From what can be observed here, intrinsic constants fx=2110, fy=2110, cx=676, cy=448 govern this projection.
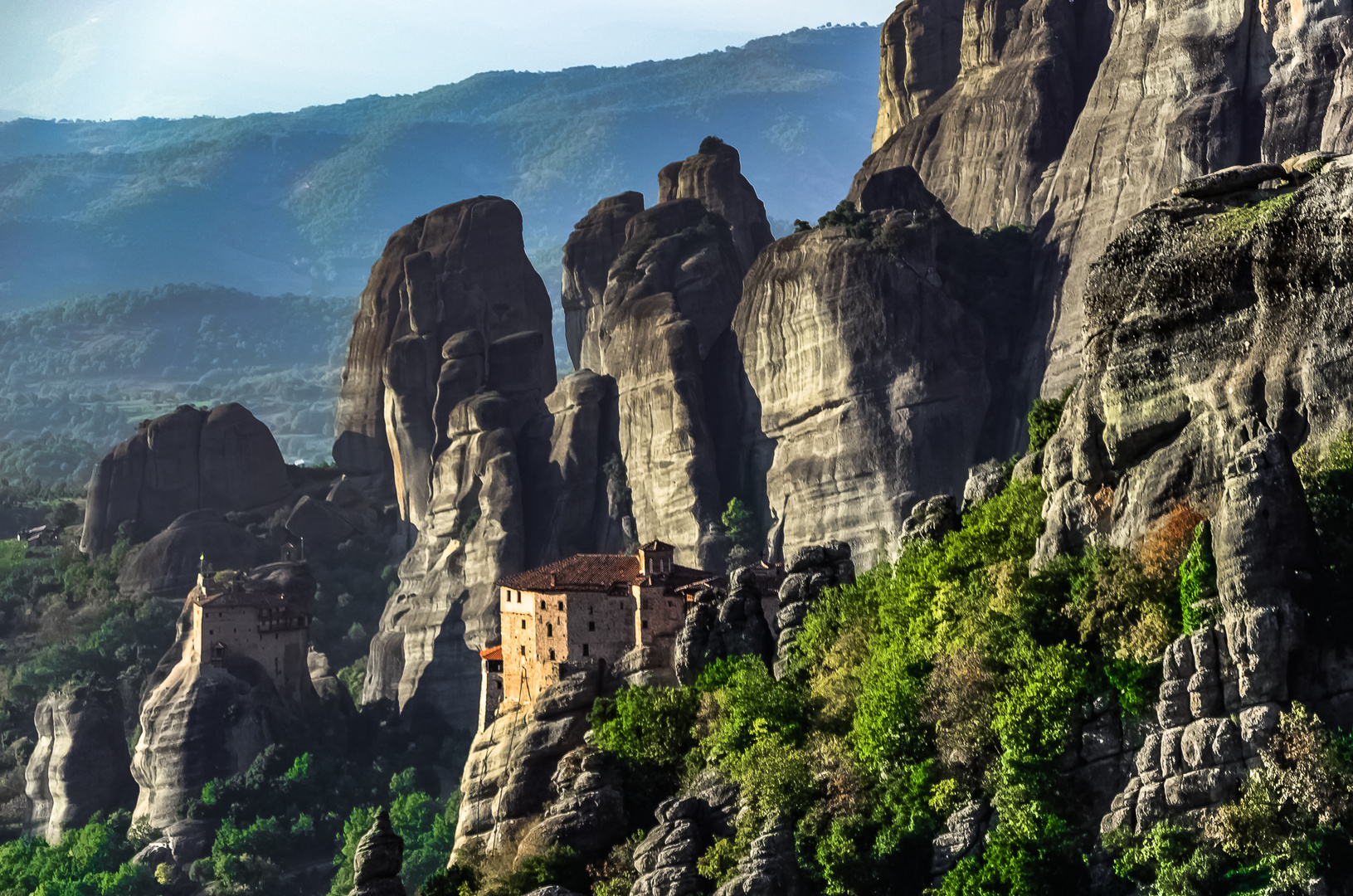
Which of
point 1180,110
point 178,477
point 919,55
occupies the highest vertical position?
point 919,55

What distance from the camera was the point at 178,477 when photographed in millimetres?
136000

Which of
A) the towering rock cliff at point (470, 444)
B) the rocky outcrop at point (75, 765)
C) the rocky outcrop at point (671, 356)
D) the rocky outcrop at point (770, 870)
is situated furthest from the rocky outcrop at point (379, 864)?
the rocky outcrop at point (75, 765)

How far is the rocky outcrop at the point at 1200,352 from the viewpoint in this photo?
3731 centimetres

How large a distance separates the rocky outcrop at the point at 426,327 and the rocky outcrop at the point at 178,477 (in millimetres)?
6139

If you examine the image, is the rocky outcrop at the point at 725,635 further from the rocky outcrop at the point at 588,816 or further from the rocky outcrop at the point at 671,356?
the rocky outcrop at the point at 671,356

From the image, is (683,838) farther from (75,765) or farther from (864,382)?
(75,765)

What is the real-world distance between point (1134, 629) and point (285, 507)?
103552 mm

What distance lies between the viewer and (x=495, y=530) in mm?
113812

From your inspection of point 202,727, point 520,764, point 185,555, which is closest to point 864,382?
point 202,727

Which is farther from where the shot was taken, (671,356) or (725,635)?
(671,356)

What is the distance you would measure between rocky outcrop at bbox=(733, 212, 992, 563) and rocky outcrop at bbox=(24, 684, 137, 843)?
35.9 metres

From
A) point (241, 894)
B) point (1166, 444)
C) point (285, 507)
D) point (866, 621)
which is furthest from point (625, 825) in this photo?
point (285, 507)

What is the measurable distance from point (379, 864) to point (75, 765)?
58.8m

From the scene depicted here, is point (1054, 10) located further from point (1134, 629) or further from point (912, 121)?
point (1134, 629)
